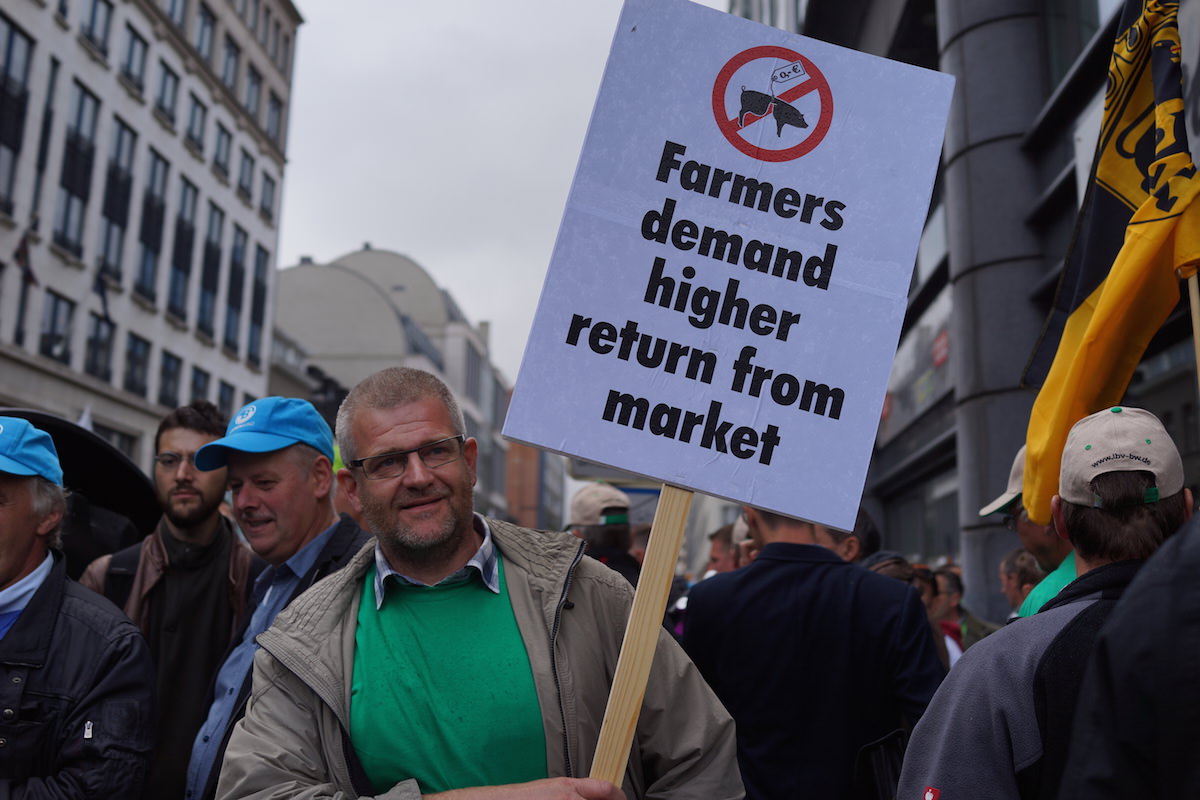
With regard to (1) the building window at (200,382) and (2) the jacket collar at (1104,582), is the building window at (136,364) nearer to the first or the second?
(1) the building window at (200,382)

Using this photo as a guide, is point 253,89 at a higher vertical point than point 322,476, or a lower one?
higher

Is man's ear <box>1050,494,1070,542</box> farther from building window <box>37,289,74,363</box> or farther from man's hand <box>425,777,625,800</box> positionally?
building window <box>37,289,74,363</box>

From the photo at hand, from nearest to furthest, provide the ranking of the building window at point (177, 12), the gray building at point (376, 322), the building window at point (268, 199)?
1. the building window at point (177, 12)
2. the building window at point (268, 199)
3. the gray building at point (376, 322)

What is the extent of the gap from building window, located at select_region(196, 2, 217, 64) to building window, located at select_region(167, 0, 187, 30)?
2.94ft

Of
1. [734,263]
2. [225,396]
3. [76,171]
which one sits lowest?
[734,263]

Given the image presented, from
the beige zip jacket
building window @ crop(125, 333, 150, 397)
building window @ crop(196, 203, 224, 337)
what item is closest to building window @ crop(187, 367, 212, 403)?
building window @ crop(196, 203, 224, 337)

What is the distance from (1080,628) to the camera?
2018 mm

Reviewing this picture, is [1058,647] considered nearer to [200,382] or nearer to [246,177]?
[200,382]

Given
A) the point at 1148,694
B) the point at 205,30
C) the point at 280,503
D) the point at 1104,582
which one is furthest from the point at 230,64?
the point at 1148,694

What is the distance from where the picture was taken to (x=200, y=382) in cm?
3938

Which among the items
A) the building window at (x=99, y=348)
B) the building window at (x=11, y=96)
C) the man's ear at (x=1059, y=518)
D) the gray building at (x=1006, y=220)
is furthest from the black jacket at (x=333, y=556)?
the building window at (x=99, y=348)

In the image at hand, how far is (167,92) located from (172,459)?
118 feet

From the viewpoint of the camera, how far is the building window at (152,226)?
34.7 m

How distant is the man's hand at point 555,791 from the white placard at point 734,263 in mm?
653
